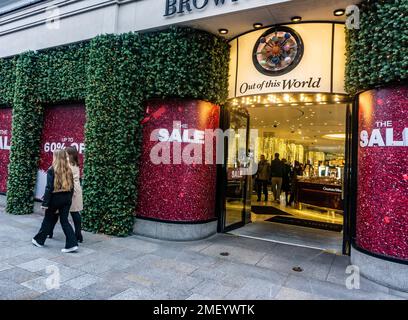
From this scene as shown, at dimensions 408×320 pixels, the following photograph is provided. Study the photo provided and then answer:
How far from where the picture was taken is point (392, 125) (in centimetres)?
427

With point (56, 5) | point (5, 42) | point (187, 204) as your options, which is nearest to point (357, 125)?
point (187, 204)

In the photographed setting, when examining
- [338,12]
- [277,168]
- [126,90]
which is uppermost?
[338,12]

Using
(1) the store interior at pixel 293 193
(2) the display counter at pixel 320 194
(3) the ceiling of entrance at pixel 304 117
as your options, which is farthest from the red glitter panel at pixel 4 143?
(2) the display counter at pixel 320 194

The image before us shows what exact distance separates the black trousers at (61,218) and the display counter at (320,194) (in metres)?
7.79

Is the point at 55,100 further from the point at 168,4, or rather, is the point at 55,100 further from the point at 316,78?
the point at 316,78

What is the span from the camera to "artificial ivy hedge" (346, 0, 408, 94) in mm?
4129

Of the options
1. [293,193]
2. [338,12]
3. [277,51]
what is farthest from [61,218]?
[293,193]

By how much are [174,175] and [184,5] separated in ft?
10.7

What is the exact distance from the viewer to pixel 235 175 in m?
7.21

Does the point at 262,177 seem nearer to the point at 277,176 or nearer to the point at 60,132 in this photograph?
the point at 277,176

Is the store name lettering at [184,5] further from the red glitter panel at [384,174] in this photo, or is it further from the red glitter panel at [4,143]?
the red glitter panel at [4,143]

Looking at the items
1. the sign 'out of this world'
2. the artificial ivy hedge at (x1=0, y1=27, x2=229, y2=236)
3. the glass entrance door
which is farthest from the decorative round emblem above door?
the glass entrance door

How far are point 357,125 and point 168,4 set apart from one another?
4169mm

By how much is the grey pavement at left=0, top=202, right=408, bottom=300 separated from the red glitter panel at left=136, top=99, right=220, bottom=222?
25.1 inches
